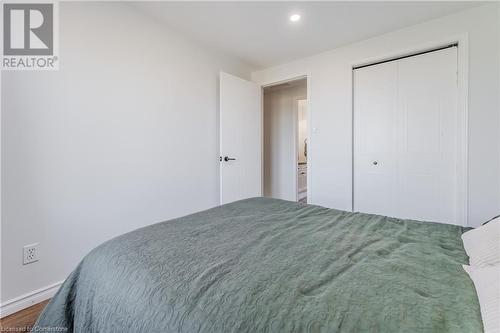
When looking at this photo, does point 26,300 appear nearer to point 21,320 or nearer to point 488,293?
point 21,320

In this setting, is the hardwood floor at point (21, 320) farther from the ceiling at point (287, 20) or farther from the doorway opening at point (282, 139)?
the doorway opening at point (282, 139)

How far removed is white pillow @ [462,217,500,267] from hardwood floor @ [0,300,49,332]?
2.31 metres

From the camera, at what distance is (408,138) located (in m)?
2.55

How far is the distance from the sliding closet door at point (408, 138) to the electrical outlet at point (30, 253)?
3.09m

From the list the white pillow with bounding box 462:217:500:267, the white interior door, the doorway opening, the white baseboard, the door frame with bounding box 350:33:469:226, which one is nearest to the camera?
the white pillow with bounding box 462:217:500:267

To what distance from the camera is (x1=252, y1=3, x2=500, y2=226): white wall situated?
2090 millimetres

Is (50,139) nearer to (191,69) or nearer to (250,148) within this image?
(191,69)

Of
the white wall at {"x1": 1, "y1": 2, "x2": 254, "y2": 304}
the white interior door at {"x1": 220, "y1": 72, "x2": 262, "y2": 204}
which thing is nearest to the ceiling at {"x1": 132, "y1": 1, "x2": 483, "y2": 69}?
the white wall at {"x1": 1, "y1": 2, "x2": 254, "y2": 304}

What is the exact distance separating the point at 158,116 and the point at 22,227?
4.51ft

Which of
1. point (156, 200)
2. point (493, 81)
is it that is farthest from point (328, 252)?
point (493, 81)

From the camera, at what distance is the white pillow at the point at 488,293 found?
54cm

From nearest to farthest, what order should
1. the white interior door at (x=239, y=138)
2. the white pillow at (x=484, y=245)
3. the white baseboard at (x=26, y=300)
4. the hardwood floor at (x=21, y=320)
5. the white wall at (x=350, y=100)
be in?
the white pillow at (x=484, y=245)
the hardwood floor at (x=21, y=320)
the white baseboard at (x=26, y=300)
the white wall at (x=350, y=100)
the white interior door at (x=239, y=138)

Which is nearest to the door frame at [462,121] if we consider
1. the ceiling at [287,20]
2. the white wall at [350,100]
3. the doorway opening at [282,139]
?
the white wall at [350,100]

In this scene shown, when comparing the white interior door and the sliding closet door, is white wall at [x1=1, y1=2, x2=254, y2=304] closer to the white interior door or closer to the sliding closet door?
the white interior door
